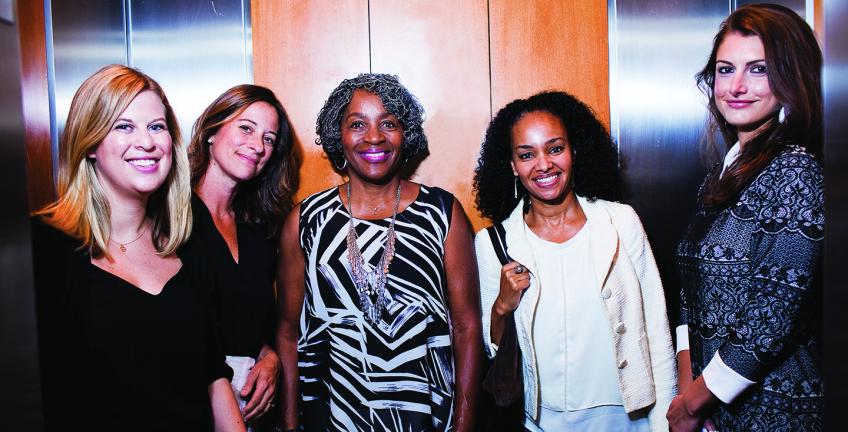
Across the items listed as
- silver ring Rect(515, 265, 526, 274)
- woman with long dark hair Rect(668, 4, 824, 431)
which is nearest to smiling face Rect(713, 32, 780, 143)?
woman with long dark hair Rect(668, 4, 824, 431)

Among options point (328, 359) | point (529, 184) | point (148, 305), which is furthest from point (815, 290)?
point (148, 305)

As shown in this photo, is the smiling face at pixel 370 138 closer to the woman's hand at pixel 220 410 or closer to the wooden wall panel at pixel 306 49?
the wooden wall panel at pixel 306 49

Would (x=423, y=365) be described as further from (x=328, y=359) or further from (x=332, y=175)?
(x=332, y=175)

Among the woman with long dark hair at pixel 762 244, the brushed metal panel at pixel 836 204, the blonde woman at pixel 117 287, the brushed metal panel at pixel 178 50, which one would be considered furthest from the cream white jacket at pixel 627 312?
the brushed metal panel at pixel 178 50

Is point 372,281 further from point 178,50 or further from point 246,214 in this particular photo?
point 178,50

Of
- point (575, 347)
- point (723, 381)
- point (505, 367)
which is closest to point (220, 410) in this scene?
point (505, 367)

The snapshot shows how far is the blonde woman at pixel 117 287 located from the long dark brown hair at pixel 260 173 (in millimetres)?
619

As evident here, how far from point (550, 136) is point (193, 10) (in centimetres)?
198

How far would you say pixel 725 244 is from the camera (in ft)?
6.27

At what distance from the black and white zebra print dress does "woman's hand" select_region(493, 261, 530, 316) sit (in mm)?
279

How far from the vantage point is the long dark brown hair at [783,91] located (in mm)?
1843

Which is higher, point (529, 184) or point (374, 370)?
point (529, 184)

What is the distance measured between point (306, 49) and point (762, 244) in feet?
7.43

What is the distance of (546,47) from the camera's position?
3.15 meters
